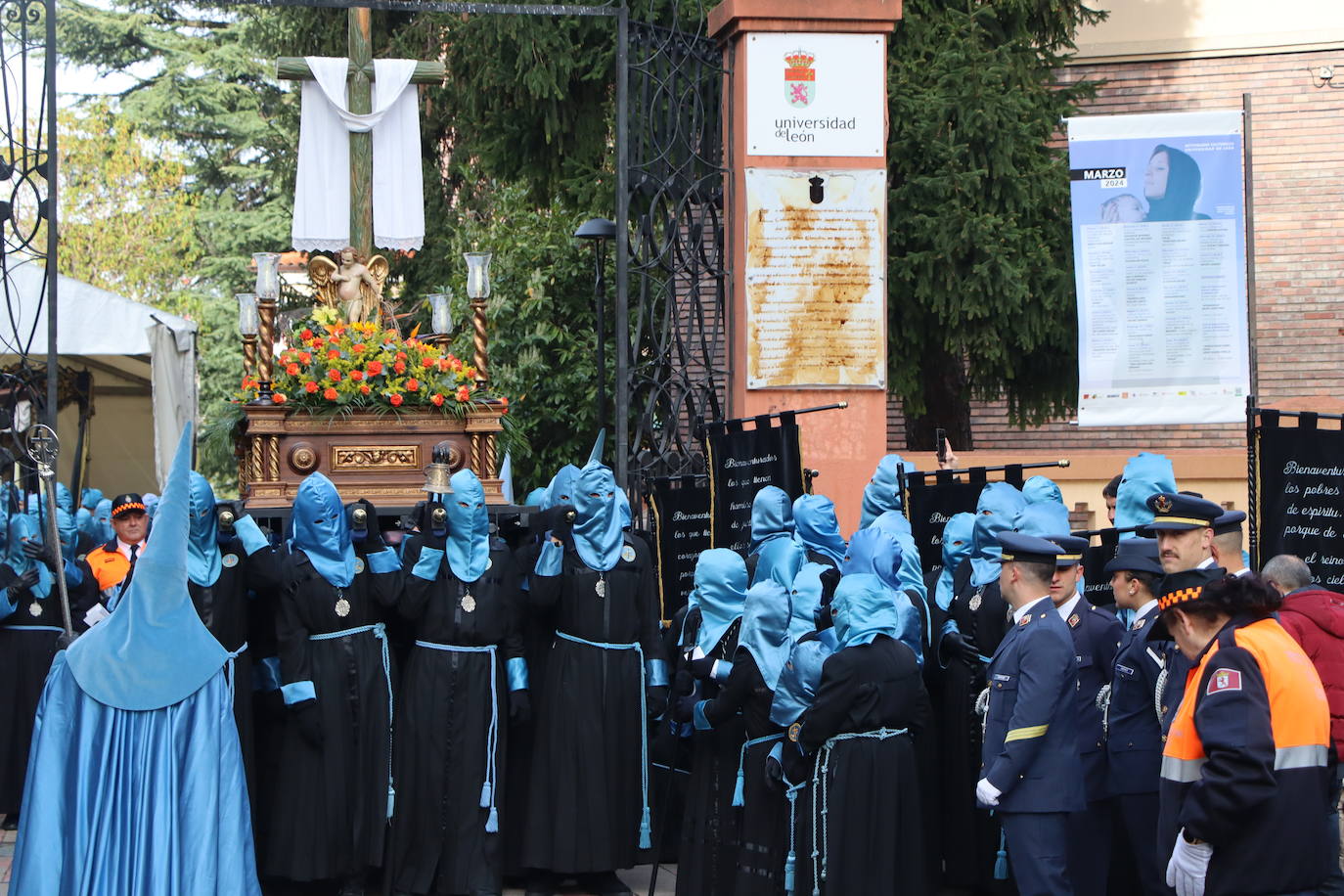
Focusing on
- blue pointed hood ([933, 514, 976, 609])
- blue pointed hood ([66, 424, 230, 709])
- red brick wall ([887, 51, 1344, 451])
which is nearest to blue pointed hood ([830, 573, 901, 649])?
blue pointed hood ([933, 514, 976, 609])

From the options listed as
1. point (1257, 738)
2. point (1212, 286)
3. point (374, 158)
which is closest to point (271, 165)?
point (374, 158)

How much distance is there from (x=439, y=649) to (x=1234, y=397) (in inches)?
248

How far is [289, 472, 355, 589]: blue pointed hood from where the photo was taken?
25.1 feet

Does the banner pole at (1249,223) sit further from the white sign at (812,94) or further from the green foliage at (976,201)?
the white sign at (812,94)

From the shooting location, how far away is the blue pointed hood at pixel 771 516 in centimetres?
824

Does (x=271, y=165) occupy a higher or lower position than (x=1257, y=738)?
higher

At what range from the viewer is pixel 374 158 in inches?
455

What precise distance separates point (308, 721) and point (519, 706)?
1.01 meters

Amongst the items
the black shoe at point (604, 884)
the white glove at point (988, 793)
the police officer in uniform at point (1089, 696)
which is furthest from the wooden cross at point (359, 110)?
the white glove at point (988, 793)

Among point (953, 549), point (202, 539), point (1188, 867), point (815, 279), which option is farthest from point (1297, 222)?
point (1188, 867)

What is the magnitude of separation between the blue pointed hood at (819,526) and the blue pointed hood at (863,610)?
1.56 metres

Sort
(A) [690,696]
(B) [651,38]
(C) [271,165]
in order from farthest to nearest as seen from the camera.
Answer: (C) [271,165], (B) [651,38], (A) [690,696]

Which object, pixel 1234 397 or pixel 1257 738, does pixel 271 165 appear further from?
pixel 1257 738

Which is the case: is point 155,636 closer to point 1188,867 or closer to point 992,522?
point 1188,867
